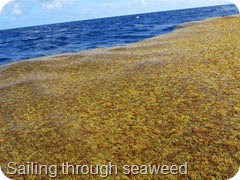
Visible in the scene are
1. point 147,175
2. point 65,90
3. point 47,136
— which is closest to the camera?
point 147,175

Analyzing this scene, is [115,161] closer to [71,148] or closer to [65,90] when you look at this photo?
[71,148]

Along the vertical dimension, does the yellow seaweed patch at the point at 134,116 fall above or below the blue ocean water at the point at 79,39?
below

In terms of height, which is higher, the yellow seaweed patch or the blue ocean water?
the blue ocean water

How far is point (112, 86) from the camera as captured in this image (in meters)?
6.02

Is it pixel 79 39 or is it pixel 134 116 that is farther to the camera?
pixel 79 39

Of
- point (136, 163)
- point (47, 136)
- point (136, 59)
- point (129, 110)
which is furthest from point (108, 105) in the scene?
point (136, 59)

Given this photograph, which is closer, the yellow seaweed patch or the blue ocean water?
the yellow seaweed patch

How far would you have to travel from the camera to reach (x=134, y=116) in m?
4.61

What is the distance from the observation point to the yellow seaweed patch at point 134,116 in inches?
144

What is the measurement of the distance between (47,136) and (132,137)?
151 cm

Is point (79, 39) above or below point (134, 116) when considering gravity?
above

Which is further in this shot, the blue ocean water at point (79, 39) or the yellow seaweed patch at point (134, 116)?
the blue ocean water at point (79, 39)

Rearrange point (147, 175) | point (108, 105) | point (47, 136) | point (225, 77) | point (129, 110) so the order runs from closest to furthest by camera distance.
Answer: point (147, 175)
point (47, 136)
point (129, 110)
point (108, 105)
point (225, 77)

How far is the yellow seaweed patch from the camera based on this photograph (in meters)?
3.65
